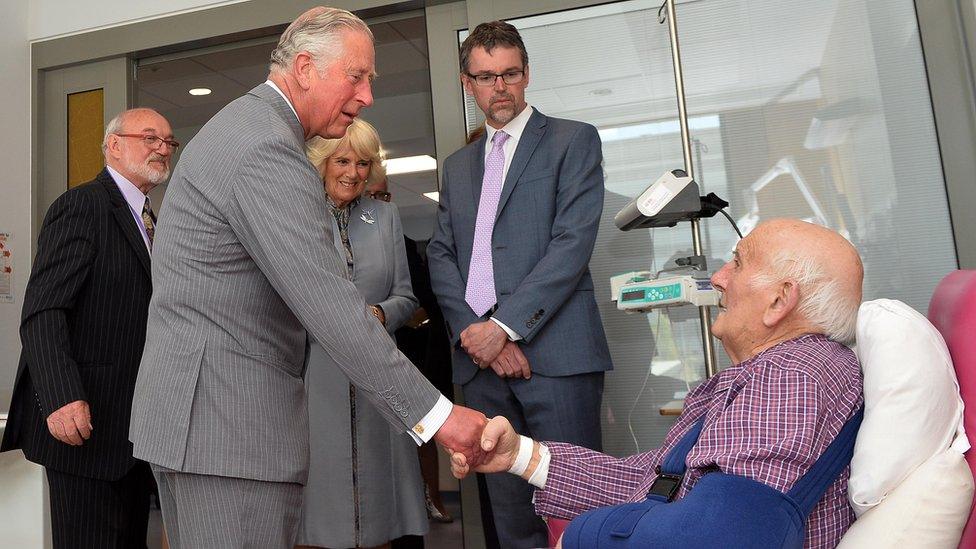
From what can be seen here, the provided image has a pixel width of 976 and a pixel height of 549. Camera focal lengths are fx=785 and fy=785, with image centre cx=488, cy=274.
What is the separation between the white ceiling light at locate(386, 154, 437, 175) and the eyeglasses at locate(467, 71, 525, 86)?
1.14 m

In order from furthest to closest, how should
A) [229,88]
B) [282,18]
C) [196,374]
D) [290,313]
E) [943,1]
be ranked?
[229,88] → [282,18] → [943,1] → [290,313] → [196,374]

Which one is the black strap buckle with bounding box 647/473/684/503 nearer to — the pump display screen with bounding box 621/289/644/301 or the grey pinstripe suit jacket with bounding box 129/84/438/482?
the grey pinstripe suit jacket with bounding box 129/84/438/482

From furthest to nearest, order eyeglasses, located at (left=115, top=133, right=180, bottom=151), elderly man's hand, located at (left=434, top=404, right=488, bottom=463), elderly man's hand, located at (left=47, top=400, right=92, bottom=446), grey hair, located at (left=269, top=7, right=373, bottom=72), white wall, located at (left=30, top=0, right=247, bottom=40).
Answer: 1. white wall, located at (left=30, top=0, right=247, bottom=40)
2. eyeglasses, located at (left=115, top=133, right=180, bottom=151)
3. elderly man's hand, located at (left=47, top=400, right=92, bottom=446)
4. grey hair, located at (left=269, top=7, right=373, bottom=72)
5. elderly man's hand, located at (left=434, top=404, right=488, bottom=463)

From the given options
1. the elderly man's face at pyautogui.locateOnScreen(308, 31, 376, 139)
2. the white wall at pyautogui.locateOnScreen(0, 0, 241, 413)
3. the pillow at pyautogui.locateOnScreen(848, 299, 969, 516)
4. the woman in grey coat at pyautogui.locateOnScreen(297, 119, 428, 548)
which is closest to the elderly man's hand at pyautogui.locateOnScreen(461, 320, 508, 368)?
the woman in grey coat at pyautogui.locateOnScreen(297, 119, 428, 548)

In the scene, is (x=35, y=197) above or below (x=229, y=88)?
below

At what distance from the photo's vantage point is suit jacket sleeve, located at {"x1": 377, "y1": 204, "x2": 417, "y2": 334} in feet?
7.82

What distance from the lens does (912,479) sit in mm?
1154

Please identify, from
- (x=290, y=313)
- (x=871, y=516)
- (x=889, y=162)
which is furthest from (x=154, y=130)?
(x=889, y=162)

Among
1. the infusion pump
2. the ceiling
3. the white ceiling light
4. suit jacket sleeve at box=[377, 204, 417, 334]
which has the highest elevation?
the ceiling

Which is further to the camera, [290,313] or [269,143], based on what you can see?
[290,313]

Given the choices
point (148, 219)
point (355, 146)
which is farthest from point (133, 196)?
point (355, 146)

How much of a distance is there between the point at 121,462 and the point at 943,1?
3.08 metres

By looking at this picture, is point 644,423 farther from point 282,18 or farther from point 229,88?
point 229,88

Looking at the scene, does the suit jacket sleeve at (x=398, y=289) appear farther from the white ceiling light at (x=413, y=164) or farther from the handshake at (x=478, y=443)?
the white ceiling light at (x=413, y=164)
